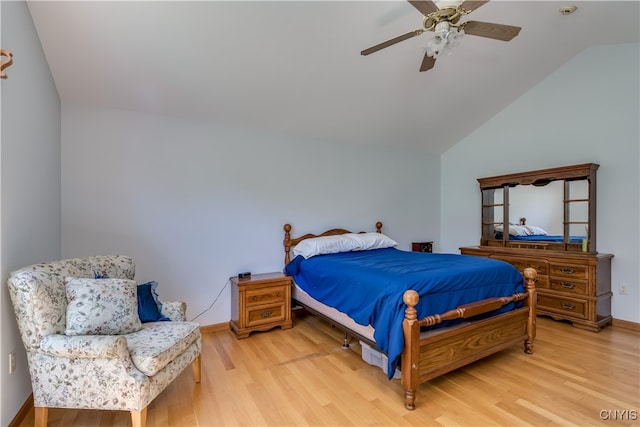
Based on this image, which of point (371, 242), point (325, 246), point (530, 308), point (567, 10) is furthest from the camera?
point (371, 242)

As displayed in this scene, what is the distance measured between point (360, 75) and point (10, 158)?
284cm

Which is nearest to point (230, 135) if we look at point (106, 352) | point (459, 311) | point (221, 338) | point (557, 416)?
point (221, 338)

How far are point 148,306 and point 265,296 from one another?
1234mm

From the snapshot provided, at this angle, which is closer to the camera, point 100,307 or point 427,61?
point 100,307

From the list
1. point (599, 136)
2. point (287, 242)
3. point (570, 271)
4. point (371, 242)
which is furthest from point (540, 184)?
point (287, 242)

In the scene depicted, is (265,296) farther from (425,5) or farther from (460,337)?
(425,5)

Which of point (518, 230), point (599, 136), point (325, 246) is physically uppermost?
point (599, 136)

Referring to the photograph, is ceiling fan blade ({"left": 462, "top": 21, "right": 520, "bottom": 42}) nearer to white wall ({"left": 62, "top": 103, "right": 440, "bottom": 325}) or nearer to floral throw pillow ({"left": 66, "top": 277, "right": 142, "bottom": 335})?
white wall ({"left": 62, "top": 103, "right": 440, "bottom": 325})

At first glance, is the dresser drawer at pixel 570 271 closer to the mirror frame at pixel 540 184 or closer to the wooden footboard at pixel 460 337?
the mirror frame at pixel 540 184

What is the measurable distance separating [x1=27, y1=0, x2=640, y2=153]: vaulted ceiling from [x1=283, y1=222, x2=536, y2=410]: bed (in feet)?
6.05

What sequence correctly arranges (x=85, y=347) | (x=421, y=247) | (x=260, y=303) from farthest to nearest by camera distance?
(x=421, y=247), (x=260, y=303), (x=85, y=347)

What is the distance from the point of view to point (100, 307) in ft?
6.15

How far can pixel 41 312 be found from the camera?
169cm

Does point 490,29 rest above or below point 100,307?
above
